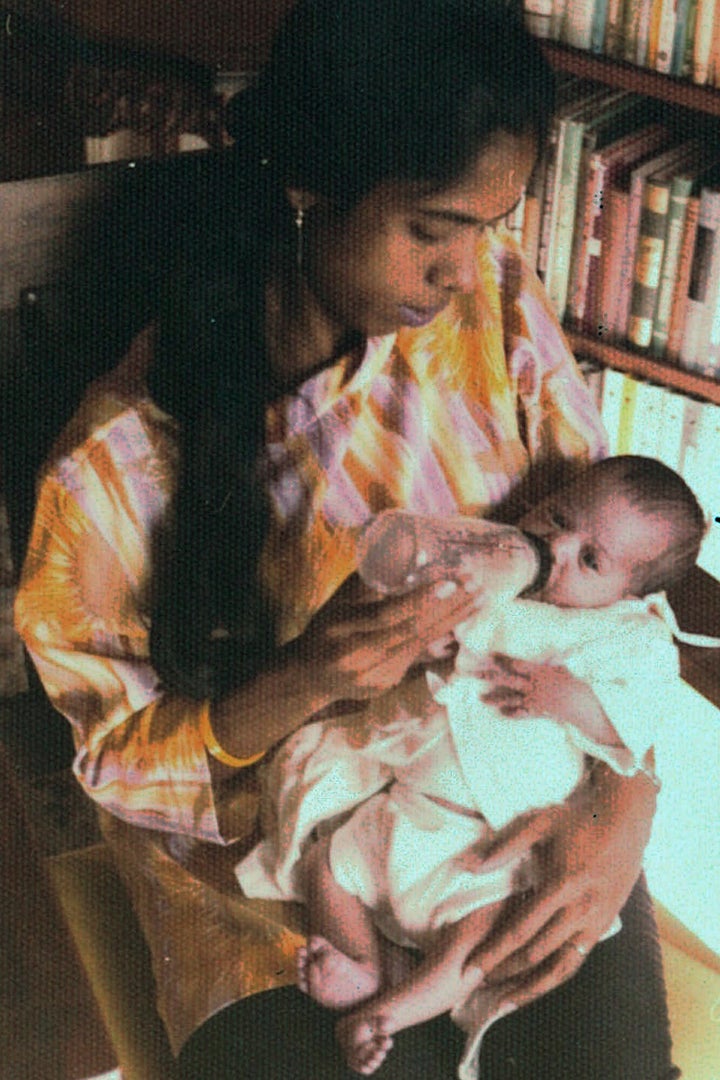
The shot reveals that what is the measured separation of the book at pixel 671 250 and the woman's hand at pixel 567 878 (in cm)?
64

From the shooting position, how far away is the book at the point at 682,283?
4.45ft

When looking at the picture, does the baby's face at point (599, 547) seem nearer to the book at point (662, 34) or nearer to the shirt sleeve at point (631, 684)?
the shirt sleeve at point (631, 684)

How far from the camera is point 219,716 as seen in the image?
88cm

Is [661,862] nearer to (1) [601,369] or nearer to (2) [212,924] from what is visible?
(2) [212,924]

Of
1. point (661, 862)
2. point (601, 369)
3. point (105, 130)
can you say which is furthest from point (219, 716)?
point (105, 130)

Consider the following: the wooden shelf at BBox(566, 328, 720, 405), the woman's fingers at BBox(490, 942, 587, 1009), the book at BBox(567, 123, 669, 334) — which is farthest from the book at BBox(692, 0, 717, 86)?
the woman's fingers at BBox(490, 942, 587, 1009)

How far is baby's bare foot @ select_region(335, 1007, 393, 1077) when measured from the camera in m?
0.86

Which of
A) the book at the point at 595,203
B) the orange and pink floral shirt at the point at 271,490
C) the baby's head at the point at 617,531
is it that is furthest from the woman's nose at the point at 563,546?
the book at the point at 595,203

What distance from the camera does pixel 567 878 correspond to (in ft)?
2.96

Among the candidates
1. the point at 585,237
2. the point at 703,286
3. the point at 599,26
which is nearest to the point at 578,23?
the point at 599,26

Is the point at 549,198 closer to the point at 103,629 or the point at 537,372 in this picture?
the point at 537,372

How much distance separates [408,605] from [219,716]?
172mm

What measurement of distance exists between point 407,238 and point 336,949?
485 mm

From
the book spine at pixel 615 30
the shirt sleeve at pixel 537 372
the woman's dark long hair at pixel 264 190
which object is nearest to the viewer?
the woman's dark long hair at pixel 264 190
